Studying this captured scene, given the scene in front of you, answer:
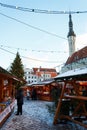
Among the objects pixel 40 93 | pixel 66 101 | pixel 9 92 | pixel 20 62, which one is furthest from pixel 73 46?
pixel 66 101

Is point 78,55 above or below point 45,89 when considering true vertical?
above

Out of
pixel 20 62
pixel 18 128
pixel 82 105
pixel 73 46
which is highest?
pixel 73 46

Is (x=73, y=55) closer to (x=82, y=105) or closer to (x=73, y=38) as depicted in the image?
(x=73, y=38)

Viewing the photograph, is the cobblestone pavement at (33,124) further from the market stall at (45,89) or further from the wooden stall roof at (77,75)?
the market stall at (45,89)

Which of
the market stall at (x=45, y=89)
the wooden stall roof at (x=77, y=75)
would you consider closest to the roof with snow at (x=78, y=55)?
the market stall at (x=45, y=89)

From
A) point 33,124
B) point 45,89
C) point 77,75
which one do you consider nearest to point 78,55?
point 45,89

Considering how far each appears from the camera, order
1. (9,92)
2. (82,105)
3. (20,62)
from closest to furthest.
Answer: (82,105) < (9,92) < (20,62)

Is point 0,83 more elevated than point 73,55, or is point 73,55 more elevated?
point 73,55

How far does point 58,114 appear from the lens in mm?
12031

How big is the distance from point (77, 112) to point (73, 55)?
71.3m

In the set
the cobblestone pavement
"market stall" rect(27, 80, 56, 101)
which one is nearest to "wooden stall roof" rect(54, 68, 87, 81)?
the cobblestone pavement

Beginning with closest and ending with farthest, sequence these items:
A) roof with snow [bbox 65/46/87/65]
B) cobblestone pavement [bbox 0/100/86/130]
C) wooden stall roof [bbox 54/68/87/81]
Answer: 1. wooden stall roof [bbox 54/68/87/81]
2. cobblestone pavement [bbox 0/100/86/130]
3. roof with snow [bbox 65/46/87/65]

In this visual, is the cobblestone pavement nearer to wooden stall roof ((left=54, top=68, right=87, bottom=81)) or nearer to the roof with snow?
wooden stall roof ((left=54, top=68, right=87, bottom=81))

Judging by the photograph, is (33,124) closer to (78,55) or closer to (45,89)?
(45,89)
